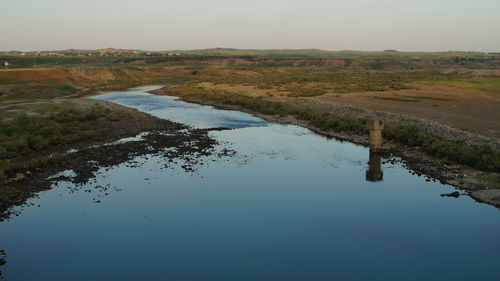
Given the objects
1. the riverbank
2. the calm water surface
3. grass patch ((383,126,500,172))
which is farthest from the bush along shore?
the riverbank

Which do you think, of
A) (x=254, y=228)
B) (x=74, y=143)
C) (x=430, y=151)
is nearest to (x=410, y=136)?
(x=430, y=151)

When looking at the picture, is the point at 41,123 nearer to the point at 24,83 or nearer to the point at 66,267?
the point at 66,267

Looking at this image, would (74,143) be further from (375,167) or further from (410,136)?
(410,136)

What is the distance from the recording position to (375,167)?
69.4ft

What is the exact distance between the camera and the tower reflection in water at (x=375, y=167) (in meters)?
19.6

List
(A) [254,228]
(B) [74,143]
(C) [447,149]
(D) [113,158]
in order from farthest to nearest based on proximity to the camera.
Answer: (B) [74,143]
(D) [113,158]
(C) [447,149]
(A) [254,228]

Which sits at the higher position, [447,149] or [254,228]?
[447,149]

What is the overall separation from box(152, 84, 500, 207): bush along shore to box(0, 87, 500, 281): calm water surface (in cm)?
101

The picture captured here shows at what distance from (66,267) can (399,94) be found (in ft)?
156

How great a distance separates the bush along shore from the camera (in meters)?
17.9

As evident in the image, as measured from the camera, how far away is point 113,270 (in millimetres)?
11328

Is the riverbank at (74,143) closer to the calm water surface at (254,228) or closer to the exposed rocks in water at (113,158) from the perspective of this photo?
the exposed rocks in water at (113,158)

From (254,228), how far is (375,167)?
9296 mm

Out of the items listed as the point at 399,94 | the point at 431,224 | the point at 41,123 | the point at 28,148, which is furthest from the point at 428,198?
the point at 399,94
